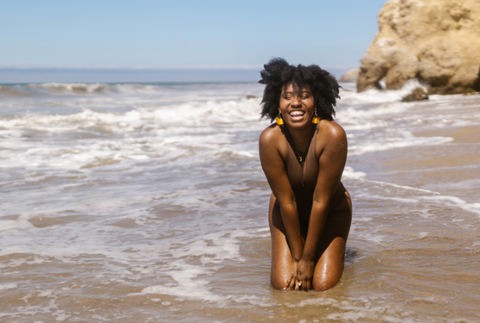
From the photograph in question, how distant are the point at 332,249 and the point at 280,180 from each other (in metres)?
0.58

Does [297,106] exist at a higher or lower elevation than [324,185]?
higher

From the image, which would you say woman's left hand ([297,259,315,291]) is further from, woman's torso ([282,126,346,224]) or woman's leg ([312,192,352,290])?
woman's torso ([282,126,346,224])

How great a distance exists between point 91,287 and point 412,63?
22078mm

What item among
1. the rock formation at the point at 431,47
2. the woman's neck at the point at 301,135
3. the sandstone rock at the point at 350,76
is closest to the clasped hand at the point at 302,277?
the woman's neck at the point at 301,135

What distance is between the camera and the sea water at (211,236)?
116 inches

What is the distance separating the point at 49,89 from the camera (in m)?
29.4

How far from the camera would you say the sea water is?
116 inches

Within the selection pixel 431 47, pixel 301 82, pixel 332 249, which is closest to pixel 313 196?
pixel 332 249

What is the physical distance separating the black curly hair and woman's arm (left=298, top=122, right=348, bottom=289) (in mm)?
174

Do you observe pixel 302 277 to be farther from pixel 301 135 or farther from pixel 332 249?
pixel 301 135

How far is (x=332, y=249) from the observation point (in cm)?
333

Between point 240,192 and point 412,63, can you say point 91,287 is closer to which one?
point 240,192

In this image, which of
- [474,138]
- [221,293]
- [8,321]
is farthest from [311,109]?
[474,138]

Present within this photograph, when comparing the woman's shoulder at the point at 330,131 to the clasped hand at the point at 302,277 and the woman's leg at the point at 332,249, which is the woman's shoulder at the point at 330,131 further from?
the clasped hand at the point at 302,277
